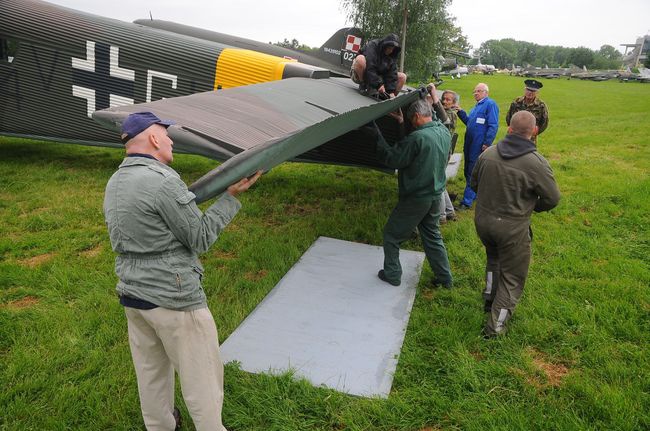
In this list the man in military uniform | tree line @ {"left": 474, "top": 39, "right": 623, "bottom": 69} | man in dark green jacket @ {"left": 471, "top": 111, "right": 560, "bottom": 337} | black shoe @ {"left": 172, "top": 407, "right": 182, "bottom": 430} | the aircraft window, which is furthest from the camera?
tree line @ {"left": 474, "top": 39, "right": 623, "bottom": 69}

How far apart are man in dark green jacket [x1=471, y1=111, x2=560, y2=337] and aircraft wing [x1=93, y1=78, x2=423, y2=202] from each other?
3.77 ft

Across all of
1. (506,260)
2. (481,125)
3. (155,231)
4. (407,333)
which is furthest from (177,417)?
(481,125)

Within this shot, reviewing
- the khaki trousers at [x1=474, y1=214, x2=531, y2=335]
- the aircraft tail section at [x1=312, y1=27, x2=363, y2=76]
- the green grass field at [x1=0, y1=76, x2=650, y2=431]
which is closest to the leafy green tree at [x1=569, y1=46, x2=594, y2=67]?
the aircraft tail section at [x1=312, y1=27, x2=363, y2=76]

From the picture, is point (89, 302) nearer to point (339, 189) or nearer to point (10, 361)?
point (10, 361)

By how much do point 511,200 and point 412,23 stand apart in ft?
97.8

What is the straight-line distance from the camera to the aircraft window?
719 centimetres

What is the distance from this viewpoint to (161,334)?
6.64ft

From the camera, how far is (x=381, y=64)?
4.95m

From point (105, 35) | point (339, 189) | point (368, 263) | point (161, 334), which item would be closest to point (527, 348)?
point (368, 263)

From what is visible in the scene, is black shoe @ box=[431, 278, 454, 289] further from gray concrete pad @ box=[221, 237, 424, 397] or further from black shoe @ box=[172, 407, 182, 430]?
black shoe @ box=[172, 407, 182, 430]

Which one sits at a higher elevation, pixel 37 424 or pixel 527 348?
pixel 527 348

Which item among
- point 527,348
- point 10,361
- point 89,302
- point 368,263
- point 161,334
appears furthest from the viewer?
point 368,263

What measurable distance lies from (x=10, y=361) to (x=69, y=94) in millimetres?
5594

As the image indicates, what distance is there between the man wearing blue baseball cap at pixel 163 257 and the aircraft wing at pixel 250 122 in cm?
13
